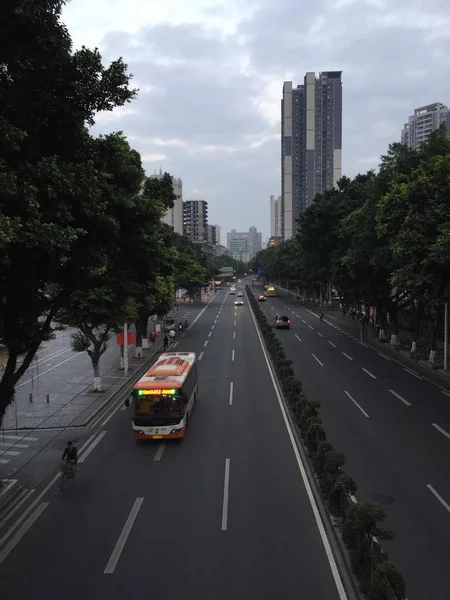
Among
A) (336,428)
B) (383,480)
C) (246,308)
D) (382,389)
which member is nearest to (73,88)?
(383,480)

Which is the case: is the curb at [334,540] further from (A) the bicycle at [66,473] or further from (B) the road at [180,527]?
(A) the bicycle at [66,473]

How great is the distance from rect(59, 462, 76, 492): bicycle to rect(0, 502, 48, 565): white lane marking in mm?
893

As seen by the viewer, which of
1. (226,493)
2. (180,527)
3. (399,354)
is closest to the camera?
(180,527)

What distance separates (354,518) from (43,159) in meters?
9.82

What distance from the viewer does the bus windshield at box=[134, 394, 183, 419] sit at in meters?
18.8

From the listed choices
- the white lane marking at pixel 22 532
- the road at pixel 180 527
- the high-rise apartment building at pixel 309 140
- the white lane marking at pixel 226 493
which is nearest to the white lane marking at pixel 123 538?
the road at pixel 180 527

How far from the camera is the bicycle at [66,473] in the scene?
1536cm

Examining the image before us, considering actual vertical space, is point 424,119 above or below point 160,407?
above

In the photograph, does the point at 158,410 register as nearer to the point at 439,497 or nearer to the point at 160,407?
the point at 160,407

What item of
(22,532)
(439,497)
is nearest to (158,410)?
(22,532)

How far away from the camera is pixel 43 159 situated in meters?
10.6

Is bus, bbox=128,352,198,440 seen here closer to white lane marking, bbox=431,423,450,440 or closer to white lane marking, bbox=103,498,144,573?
white lane marking, bbox=103,498,144,573

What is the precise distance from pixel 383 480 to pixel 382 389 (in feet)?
41.9

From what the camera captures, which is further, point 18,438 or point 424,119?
point 424,119
